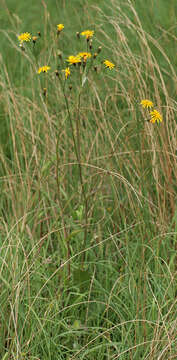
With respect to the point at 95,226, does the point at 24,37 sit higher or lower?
higher

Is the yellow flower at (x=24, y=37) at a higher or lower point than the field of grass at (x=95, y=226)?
higher

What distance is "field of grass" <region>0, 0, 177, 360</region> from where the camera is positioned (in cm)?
236

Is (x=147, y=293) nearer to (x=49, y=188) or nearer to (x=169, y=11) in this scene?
(x=49, y=188)

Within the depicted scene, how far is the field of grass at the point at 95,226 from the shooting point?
2.36 metres

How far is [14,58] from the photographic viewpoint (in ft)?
14.0

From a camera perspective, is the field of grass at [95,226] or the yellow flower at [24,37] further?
the yellow flower at [24,37]

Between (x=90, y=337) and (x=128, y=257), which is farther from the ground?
(x=128, y=257)

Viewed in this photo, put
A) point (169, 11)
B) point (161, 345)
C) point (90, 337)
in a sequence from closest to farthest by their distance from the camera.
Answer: point (161, 345) → point (90, 337) → point (169, 11)

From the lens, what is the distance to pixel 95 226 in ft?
9.59

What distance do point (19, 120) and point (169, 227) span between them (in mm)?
1033

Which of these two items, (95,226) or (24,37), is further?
(95,226)

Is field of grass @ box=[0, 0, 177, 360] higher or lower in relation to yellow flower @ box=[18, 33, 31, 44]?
lower

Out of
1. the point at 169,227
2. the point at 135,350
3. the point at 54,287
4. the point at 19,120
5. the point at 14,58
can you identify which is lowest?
the point at 135,350

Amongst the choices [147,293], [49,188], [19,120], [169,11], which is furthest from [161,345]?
[169,11]
